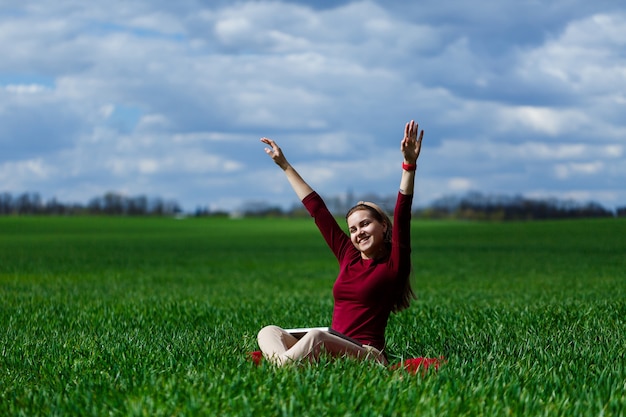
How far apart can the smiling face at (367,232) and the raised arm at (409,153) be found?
439mm

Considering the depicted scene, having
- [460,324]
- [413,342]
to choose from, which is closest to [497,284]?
[460,324]

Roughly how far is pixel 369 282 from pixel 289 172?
1.36 m

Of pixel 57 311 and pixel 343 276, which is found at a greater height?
pixel 343 276

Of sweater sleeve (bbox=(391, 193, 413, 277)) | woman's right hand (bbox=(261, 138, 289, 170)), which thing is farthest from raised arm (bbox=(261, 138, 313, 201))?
sweater sleeve (bbox=(391, 193, 413, 277))

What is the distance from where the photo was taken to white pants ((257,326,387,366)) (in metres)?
6.75

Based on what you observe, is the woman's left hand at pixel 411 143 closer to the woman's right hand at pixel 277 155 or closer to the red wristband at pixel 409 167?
the red wristband at pixel 409 167

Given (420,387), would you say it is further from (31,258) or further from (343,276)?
(31,258)

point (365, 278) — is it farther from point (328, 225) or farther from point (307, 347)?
point (307, 347)

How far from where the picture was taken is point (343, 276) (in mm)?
7316

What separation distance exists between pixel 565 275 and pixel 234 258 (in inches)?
681

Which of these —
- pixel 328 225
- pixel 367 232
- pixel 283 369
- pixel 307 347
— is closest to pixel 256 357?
pixel 307 347

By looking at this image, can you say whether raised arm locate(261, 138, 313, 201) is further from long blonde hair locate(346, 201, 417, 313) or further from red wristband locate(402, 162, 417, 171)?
red wristband locate(402, 162, 417, 171)

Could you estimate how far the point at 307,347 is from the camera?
6758mm

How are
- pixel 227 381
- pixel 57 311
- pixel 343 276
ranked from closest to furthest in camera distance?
1. pixel 227 381
2. pixel 343 276
3. pixel 57 311
